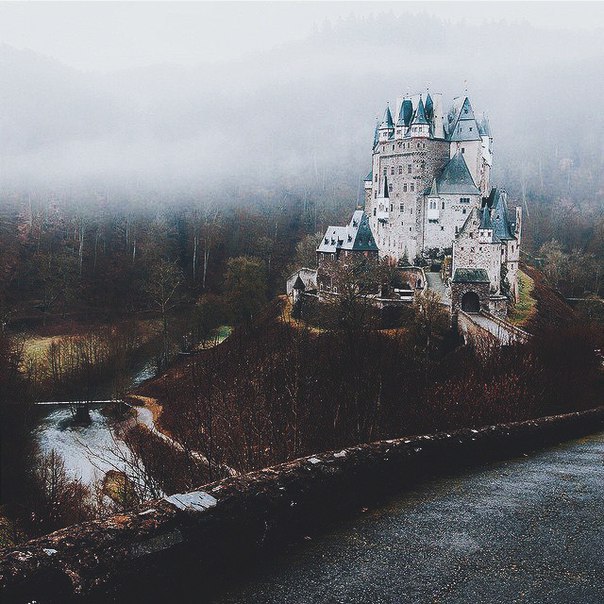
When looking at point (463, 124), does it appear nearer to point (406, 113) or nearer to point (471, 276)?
point (406, 113)

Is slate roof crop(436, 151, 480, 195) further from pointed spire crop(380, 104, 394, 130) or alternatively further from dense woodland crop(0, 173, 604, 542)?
dense woodland crop(0, 173, 604, 542)

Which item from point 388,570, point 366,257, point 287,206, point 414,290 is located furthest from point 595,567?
point 287,206

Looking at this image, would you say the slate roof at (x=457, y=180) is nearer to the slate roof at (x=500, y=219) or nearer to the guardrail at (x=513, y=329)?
the slate roof at (x=500, y=219)

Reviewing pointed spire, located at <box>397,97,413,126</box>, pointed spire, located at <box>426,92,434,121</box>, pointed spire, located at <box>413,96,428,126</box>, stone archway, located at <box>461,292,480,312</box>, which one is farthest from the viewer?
pointed spire, located at <box>397,97,413,126</box>

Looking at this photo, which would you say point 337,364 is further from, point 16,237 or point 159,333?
point 16,237

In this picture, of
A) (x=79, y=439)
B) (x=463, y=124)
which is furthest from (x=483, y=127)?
(x=79, y=439)

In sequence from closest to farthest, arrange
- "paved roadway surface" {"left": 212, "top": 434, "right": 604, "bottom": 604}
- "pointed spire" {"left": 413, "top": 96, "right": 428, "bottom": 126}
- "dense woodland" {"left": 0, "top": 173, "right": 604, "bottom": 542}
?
"paved roadway surface" {"left": 212, "top": 434, "right": 604, "bottom": 604}, "dense woodland" {"left": 0, "top": 173, "right": 604, "bottom": 542}, "pointed spire" {"left": 413, "top": 96, "right": 428, "bottom": 126}

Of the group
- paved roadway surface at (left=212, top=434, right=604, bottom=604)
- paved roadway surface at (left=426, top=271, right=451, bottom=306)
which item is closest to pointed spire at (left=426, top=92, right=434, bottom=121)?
paved roadway surface at (left=426, top=271, right=451, bottom=306)
